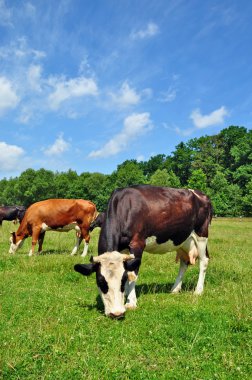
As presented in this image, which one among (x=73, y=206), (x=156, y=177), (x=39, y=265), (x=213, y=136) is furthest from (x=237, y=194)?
(x=39, y=265)

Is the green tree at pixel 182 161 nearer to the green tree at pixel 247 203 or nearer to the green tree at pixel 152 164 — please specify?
the green tree at pixel 152 164

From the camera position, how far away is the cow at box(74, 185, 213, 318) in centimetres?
686

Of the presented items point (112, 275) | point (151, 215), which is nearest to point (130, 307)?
point (112, 275)

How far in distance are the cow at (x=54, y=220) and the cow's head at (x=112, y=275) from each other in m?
8.94

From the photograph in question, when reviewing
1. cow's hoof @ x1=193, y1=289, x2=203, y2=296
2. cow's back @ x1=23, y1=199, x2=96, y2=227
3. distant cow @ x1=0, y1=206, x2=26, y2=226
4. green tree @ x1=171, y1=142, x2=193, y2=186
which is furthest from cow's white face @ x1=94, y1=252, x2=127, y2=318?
green tree @ x1=171, y1=142, x2=193, y2=186

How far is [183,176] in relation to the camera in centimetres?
11938

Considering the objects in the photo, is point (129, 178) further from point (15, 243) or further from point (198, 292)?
point (198, 292)

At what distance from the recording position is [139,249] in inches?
316

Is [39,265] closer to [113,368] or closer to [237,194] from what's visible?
[113,368]

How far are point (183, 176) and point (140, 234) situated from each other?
113m

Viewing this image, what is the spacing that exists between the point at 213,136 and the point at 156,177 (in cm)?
2639

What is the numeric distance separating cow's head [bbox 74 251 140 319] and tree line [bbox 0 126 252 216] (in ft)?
245

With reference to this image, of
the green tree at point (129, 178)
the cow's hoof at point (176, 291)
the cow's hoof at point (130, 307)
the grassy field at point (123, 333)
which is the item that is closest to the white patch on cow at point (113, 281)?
the grassy field at point (123, 333)

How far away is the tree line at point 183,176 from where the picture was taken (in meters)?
87.4
